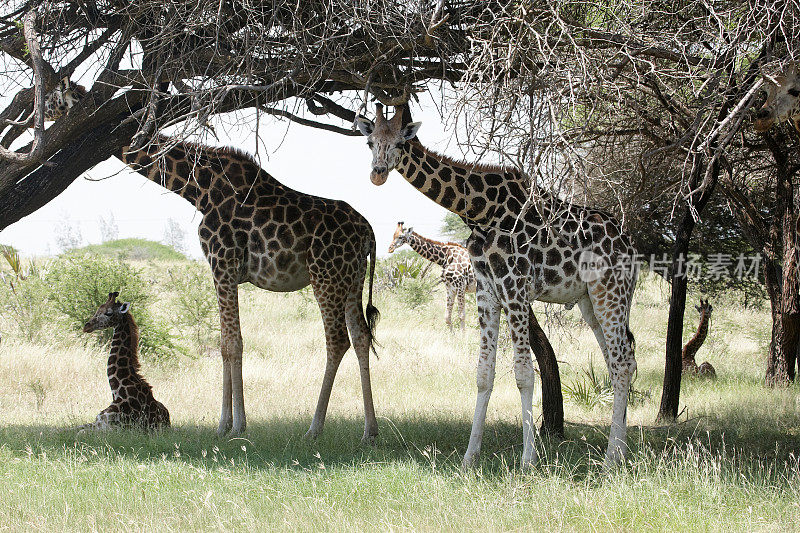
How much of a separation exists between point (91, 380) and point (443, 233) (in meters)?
34.6

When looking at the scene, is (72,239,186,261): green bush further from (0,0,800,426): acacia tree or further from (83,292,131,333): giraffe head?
(0,0,800,426): acacia tree

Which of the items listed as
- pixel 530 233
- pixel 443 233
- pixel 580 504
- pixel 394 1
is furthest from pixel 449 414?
pixel 443 233

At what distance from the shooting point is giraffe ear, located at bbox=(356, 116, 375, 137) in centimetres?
654

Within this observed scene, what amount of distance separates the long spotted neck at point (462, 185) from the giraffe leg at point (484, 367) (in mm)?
789

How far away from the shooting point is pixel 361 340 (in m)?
8.41

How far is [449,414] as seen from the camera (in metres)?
9.21

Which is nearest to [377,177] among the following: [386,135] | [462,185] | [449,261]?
[386,135]

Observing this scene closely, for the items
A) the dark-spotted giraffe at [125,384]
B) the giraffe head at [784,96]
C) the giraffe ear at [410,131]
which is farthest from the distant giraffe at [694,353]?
the dark-spotted giraffe at [125,384]

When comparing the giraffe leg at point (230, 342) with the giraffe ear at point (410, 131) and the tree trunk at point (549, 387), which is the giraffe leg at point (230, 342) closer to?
the giraffe ear at point (410, 131)

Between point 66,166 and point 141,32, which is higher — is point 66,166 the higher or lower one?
the lower one

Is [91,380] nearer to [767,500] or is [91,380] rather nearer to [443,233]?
[767,500]

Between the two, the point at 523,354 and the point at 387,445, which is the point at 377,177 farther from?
the point at 387,445

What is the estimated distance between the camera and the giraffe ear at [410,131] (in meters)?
6.62

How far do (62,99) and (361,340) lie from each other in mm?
3954
